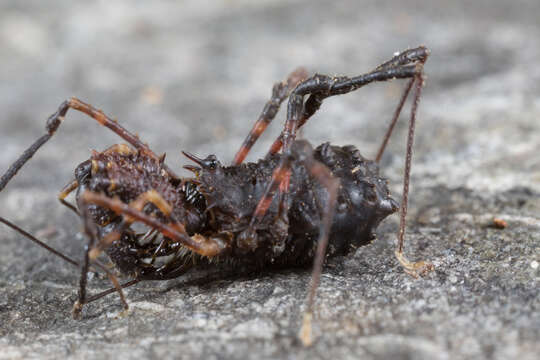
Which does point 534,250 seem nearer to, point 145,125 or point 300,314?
point 300,314

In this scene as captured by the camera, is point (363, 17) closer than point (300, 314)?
No

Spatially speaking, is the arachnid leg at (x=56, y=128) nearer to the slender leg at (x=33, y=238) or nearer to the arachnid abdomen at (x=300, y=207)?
the slender leg at (x=33, y=238)

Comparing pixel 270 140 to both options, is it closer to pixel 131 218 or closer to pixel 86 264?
pixel 131 218

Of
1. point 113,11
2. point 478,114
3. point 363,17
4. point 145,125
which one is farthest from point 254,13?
point 478,114

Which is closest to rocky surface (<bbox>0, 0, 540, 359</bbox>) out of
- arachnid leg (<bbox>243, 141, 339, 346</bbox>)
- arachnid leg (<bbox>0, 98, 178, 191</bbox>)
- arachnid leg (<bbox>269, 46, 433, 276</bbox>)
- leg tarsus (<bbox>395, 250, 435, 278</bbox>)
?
leg tarsus (<bbox>395, 250, 435, 278</bbox>)

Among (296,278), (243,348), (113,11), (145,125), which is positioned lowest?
→ (243,348)

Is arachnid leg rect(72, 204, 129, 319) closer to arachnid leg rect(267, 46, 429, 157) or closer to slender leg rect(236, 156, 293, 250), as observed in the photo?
slender leg rect(236, 156, 293, 250)
